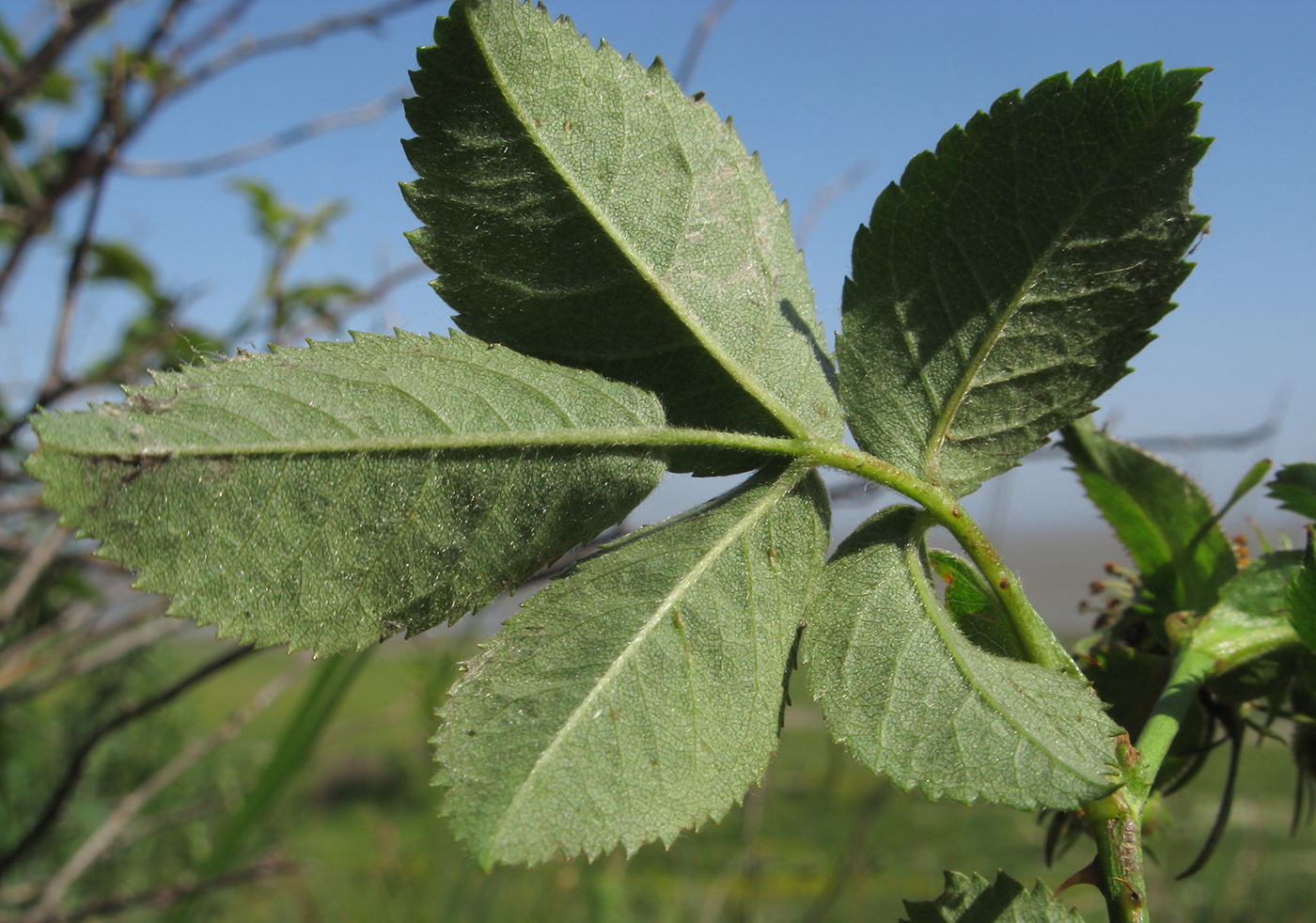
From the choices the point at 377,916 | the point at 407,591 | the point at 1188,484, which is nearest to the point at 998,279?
the point at 1188,484

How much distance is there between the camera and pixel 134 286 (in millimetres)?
Answer: 2121

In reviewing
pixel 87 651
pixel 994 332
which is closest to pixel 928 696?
pixel 994 332

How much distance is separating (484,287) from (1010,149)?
327mm

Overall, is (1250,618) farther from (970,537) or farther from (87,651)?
(87,651)

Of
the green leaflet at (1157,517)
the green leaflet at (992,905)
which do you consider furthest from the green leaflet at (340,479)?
the green leaflet at (1157,517)

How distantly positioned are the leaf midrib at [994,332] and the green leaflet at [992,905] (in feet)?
0.82

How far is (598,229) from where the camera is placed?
553 millimetres

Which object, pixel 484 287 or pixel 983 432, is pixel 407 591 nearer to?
pixel 484 287

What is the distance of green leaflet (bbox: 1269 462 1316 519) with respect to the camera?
0.67 m

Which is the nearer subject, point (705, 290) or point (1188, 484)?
point (705, 290)

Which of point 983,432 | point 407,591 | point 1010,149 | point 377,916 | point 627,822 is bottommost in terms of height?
point 377,916

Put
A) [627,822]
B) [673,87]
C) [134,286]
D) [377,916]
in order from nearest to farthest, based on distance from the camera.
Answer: [627,822]
[673,87]
[134,286]
[377,916]

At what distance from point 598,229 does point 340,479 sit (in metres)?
0.21

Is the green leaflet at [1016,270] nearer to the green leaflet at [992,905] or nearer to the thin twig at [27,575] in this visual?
the green leaflet at [992,905]
